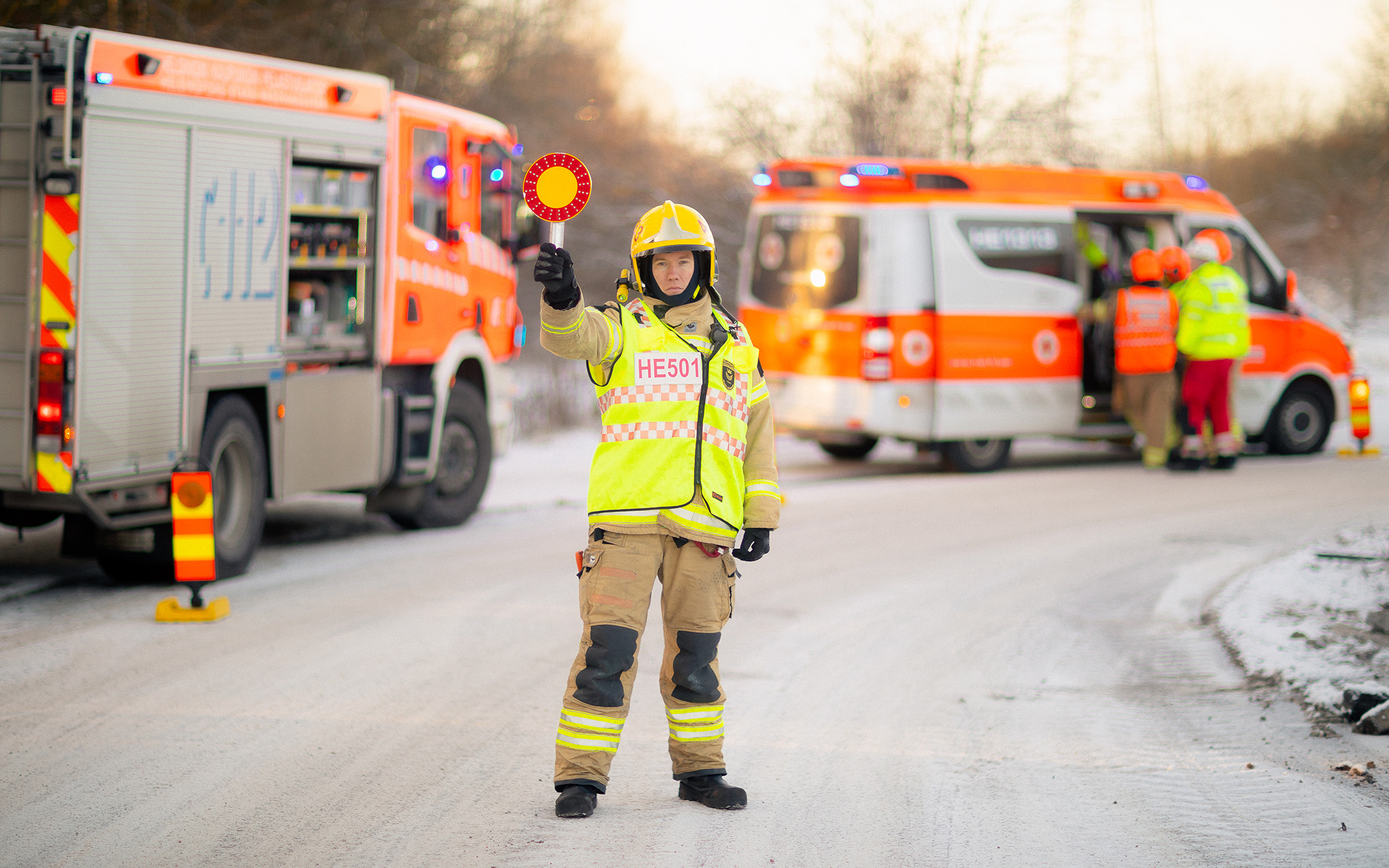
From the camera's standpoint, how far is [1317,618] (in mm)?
6988

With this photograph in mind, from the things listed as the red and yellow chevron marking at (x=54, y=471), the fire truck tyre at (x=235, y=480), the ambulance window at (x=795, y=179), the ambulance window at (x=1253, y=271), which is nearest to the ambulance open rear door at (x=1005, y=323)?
the ambulance window at (x=795, y=179)

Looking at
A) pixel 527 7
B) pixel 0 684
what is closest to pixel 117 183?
pixel 0 684

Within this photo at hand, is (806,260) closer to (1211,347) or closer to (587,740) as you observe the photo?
(1211,347)

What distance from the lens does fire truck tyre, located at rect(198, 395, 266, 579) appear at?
27.2 feet

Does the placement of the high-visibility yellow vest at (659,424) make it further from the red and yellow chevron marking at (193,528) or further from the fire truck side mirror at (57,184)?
the fire truck side mirror at (57,184)

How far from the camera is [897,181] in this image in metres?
13.4

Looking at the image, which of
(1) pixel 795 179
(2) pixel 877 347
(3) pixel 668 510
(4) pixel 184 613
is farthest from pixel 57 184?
(1) pixel 795 179

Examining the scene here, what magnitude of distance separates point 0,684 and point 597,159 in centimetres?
2278

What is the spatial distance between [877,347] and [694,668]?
904 centimetres

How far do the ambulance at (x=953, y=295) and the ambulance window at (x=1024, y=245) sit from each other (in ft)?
0.05

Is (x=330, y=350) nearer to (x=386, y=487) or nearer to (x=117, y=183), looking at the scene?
(x=386, y=487)

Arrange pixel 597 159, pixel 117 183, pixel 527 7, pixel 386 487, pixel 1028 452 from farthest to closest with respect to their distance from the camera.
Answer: pixel 597 159
pixel 527 7
pixel 1028 452
pixel 386 487
pixel 117 183

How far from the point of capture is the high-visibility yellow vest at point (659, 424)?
4.36 metres

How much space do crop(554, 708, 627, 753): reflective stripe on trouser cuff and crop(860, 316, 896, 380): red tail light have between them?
9.13 meters
